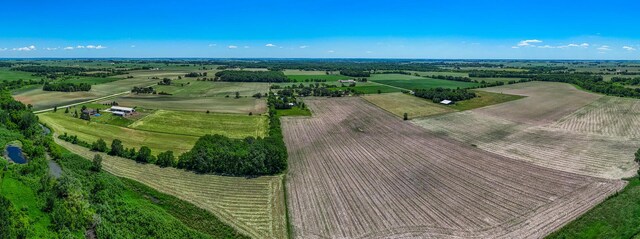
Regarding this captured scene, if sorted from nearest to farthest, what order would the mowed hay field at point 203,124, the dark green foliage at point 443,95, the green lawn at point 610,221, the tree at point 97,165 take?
1. the green lawn at point 610,221
2. the tree at point 97,165
3. the mowed hay field at point 203,124
4. the dark green foliage at point 443,95

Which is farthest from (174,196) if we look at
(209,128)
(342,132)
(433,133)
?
(433,133)

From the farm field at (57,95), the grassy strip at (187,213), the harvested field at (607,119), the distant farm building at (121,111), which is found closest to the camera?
the grassy strip at (187,213)

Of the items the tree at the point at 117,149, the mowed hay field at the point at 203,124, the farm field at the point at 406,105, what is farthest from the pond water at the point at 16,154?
the farm field at the point at 406,105

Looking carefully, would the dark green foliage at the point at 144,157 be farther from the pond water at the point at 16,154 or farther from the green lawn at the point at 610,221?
the green lawn at the point at 610,221

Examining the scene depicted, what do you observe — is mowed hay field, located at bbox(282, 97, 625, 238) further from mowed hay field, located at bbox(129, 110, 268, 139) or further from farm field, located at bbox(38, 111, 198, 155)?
farm field, located at bbox(38, 111, 198, 155)

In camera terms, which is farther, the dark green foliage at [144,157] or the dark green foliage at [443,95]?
the dark green foliage at [443,95]

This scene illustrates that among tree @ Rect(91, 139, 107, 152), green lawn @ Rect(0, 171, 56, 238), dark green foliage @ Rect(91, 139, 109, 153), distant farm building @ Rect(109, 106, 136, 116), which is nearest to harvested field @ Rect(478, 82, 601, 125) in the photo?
dark green foliage @ Rect(91, 139, 109, 153)

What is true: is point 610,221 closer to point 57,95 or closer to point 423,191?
point 423,191

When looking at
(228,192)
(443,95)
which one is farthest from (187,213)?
(443,95)
